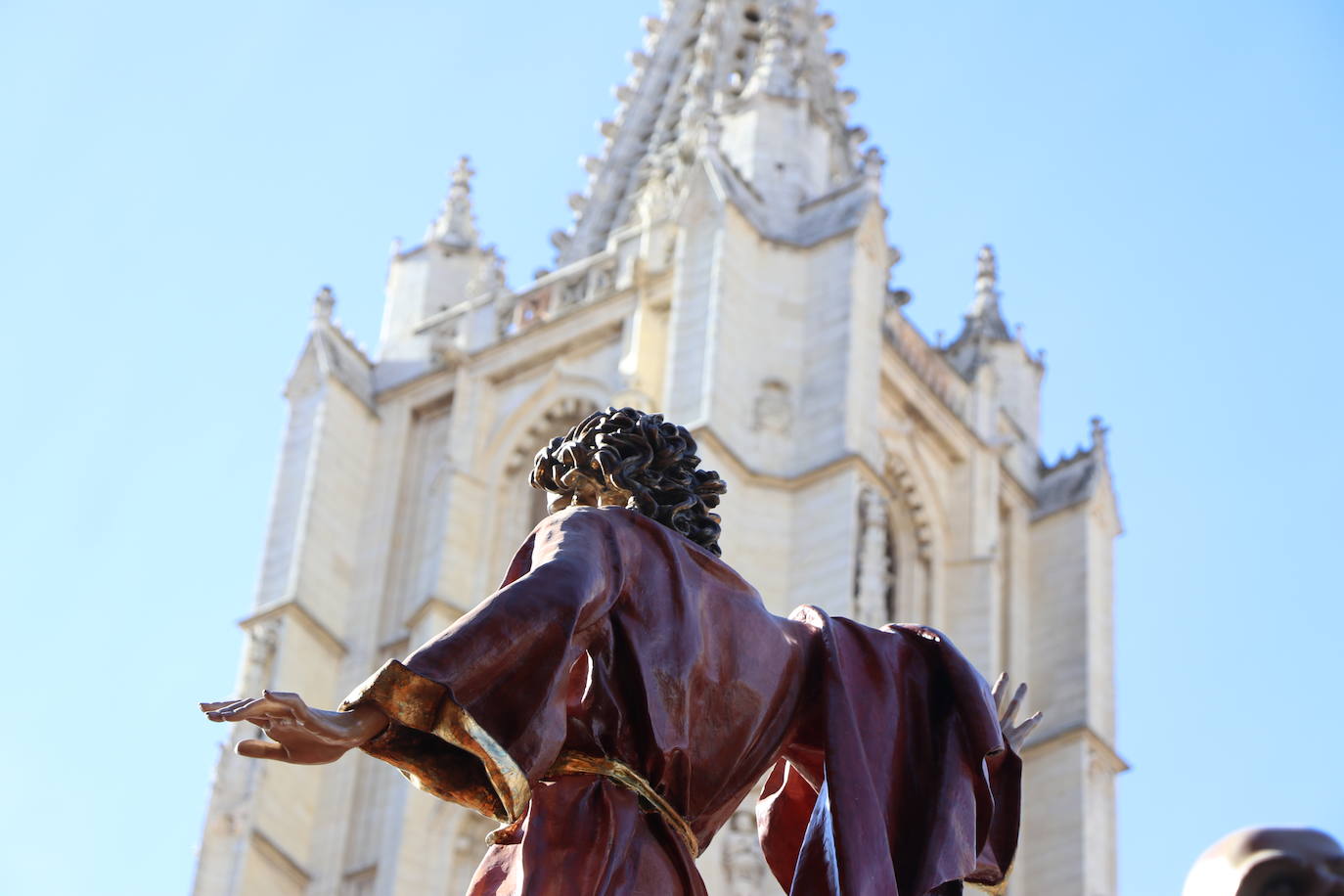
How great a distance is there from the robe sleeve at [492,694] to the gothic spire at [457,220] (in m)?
32.1

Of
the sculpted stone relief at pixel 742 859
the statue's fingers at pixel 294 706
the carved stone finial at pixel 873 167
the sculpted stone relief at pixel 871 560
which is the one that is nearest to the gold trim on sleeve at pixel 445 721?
the statue's fingers at pixel 294 706

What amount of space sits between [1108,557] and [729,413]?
721cm

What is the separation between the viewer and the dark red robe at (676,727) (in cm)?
416

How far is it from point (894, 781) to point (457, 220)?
3217 centimetres

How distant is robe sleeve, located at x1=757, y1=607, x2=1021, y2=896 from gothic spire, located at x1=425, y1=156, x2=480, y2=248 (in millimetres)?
31672

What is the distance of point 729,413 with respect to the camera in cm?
2820

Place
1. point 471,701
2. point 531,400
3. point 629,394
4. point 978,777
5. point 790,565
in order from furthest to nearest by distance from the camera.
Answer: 1. point 531,400
2. point 629,394
3. point 790,565
4. point 978,777
5. point 471,701

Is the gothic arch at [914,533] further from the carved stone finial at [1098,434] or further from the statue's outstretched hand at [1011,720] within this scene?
the statue's outstretched hand at [1011,720]

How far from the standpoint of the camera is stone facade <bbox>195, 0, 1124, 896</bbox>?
28.3 metres

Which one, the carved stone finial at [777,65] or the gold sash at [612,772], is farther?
the carved stone finial at [777,65]

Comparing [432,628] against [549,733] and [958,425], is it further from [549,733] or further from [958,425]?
[549,733]

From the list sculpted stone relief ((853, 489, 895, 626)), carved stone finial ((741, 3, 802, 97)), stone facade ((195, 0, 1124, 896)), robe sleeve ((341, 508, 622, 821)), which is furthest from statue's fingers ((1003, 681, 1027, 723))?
carved stone finial ((741, 3, 802, 97))

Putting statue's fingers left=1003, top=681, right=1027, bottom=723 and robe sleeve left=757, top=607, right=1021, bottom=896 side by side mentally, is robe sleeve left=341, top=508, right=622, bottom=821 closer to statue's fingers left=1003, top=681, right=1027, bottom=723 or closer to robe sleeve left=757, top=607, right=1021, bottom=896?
robe sleeve left=757, top=607, right=1021, bottom=896

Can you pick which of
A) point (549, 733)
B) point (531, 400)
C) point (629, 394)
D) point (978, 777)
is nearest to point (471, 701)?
point (549, 733)
